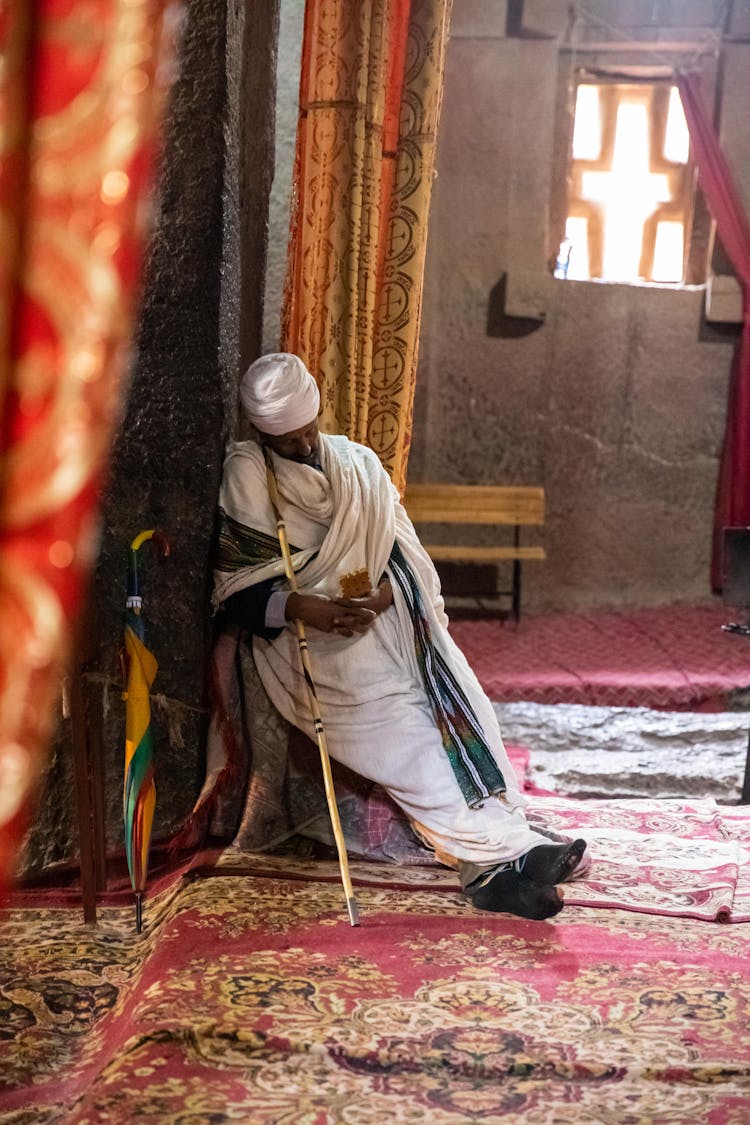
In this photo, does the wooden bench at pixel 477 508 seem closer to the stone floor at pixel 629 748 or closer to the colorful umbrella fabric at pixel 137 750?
the stone floor at pixel 629 748

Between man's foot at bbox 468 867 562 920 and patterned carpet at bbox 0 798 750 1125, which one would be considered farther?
man's foot at bbox 468 867 562 920

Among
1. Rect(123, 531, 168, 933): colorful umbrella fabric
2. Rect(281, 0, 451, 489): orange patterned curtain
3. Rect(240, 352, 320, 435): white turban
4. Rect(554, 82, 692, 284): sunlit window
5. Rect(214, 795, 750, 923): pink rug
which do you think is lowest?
Rect(214, 795, 750, 923): pink rug

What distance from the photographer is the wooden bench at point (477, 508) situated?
7820 mm

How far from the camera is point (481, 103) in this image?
7891 mm

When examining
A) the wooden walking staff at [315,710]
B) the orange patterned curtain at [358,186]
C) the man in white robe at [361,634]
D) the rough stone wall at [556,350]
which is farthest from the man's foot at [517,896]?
the rough stone wall at [556,350]

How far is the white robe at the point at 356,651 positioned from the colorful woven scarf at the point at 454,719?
0.08 ft

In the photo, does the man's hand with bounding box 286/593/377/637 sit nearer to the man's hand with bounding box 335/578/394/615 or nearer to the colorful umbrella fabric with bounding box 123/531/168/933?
the man's hand with bounding box 335/578/394/615

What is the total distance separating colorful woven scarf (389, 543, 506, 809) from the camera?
3188mm

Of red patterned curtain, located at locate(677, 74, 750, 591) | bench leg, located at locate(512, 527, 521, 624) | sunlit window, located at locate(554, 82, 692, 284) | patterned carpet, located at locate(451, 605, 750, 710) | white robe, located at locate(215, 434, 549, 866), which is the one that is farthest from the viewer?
sunlit window, located at locate(554, 82, 692, 284)

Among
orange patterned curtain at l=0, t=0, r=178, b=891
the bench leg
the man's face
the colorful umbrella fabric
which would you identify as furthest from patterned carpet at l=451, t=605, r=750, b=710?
orange patterned curtain at l=0, t=0, r=178, b=891

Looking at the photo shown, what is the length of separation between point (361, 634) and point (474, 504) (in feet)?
14.9

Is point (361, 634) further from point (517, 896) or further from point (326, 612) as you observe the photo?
point (517, 896)

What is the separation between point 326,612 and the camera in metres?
3.25

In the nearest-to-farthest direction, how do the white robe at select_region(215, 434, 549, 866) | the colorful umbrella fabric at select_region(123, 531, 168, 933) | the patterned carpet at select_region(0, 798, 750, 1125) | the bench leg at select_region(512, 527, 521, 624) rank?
1. the patterned carpet at select_region(0, 798, 750, 1125)
2. the colorful umbrella fabric at select_region(123, 531, 168, 933)
3. the white robe at select_region(215, 434, 549, 866)
4. the bench leg at select_region(512, 527, 521, 624)
